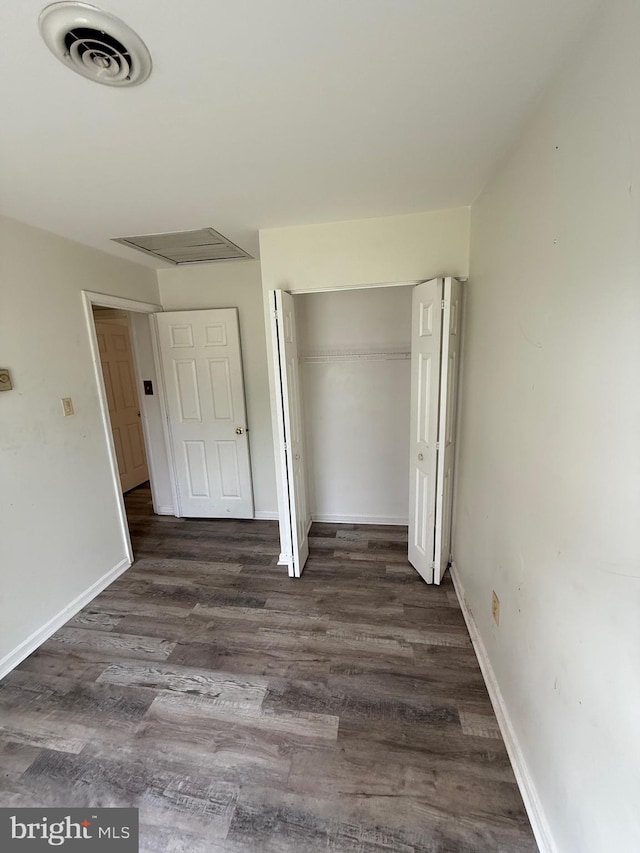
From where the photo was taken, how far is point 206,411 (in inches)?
135

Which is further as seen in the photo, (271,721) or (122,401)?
(122,401)

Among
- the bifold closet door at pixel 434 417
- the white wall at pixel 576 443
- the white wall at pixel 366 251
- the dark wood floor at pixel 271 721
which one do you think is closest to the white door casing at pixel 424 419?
the bifold closet door at pixel 434 417

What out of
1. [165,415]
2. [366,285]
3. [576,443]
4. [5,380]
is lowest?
[165,415]

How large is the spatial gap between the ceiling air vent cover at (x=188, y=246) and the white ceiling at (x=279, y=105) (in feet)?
1.43

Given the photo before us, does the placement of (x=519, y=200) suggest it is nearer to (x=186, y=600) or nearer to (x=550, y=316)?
(x=550, y=316)

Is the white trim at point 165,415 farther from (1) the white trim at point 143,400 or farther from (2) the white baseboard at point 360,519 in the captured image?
(2) the white baseboard at point 360,519

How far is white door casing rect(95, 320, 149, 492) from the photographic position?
4.39 metres

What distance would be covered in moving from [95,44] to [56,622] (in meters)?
2.85

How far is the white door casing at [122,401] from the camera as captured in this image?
439 cm

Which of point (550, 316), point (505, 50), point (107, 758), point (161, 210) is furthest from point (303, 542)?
point (505, 50)

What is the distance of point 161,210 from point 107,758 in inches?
106

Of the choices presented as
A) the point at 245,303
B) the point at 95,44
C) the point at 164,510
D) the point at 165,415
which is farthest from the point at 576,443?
the point at 164,510

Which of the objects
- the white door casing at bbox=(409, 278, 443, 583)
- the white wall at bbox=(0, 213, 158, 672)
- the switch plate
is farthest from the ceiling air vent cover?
the white door casing at bbox=(409, 278, 443, 583)

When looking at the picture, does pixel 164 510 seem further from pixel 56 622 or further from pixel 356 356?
pixel 356 356
